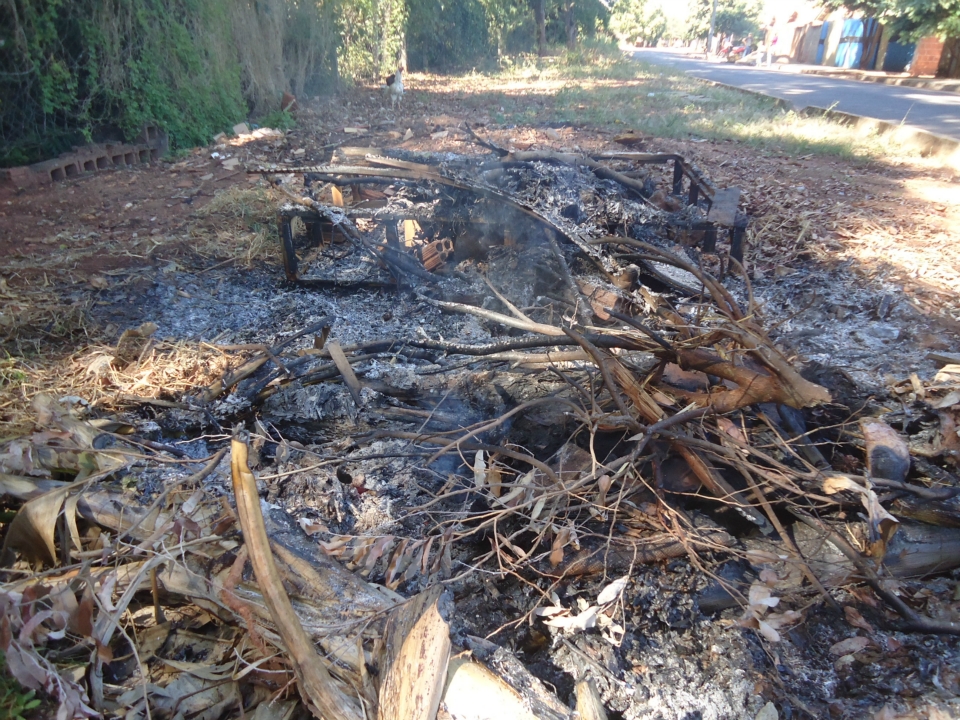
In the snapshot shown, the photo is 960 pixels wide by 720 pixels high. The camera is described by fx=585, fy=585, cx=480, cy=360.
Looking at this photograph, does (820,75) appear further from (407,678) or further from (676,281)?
(407,678)

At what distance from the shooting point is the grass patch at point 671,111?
9023mm

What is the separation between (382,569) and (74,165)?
24.4 feet

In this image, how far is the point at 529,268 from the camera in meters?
4.06

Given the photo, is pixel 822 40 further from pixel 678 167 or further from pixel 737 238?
pixel 737 238

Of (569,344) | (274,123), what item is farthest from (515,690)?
(274,123)

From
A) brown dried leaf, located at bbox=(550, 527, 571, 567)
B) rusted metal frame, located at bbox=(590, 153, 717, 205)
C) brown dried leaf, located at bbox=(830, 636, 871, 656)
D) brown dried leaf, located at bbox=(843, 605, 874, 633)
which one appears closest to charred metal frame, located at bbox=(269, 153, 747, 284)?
rusted metal frame, located at bbox=(590, 153, 717, 205)

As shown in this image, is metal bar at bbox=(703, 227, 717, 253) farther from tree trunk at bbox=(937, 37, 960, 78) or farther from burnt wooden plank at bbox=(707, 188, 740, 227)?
tree trunk at bbox=(937, 37, 960, 78)

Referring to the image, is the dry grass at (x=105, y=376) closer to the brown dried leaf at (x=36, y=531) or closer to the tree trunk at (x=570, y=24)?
the brown dried leaf at (x=36, y=531)

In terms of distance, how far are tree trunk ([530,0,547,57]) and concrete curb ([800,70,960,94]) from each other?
1073 centimetres

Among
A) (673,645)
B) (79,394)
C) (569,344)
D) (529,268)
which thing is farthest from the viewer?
(529,268)

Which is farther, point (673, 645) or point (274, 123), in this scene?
point (274, 123)

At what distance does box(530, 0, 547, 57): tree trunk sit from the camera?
75.8 feet

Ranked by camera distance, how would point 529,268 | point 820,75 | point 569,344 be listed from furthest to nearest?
point 820,75 < point 529,268 < point 569,344

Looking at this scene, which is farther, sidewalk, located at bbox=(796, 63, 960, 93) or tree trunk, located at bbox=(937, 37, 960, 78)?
tree trunk, located at bbox=(937, 37, 960, 78)
